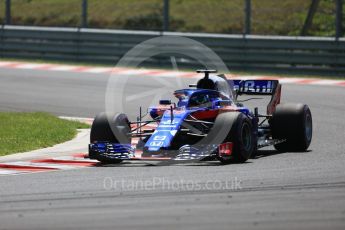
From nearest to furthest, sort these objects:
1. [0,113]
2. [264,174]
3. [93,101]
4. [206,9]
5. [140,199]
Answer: [140,199] < [264,174] < [0,113] < [93,101] < [206,9]

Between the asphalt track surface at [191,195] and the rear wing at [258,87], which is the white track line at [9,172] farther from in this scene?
the rear wing at [258,87]

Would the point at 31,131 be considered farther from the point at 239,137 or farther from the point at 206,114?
the point at 239,137

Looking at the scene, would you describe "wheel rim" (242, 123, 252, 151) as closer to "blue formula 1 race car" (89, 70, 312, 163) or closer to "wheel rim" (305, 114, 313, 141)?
"blue formula 1 race car" (89, 70, 312, 163)

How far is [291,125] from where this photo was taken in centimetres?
1527

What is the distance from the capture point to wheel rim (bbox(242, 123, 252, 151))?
45.5 ft

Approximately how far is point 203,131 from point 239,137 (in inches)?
27.9

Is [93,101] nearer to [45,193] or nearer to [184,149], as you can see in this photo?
[184,149]

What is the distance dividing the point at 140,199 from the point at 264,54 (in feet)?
55.9

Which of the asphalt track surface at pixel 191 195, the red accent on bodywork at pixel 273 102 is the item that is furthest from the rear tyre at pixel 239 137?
the red accent on bodywork at pixel 273 102

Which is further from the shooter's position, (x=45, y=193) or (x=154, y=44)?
(x=154, y=44)

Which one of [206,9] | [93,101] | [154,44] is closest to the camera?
[93,101]

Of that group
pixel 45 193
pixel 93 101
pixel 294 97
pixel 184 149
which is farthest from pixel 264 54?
pixel 45 193

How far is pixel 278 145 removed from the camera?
614 inches

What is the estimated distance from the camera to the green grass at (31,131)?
15.9 m
